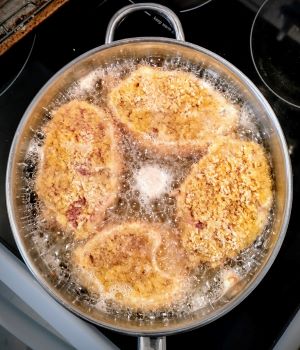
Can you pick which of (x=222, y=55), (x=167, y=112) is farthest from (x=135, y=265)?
(x=222, y=55)

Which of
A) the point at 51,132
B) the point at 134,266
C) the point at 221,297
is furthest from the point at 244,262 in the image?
the point at 51,132

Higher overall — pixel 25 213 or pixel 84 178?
pixel 84 178

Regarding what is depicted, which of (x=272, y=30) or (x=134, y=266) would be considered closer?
(x=134, y=266)

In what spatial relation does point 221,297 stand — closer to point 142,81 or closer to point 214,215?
point 214,215

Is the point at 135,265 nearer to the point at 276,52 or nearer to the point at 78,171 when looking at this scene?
the point at 78,171

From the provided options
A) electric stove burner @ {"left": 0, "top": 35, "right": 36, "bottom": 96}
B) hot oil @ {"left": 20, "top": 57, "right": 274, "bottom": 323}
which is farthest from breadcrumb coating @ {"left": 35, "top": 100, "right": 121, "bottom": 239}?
electric stove burner @ {"left": 0, "top": 35, "right": 36, "bottom": 96}

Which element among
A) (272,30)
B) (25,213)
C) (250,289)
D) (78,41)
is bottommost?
(25,213)

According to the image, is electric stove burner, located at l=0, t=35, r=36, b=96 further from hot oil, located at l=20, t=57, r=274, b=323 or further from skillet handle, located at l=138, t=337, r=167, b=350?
skillet handle, located at l=138, t=337, r=167, b=350
